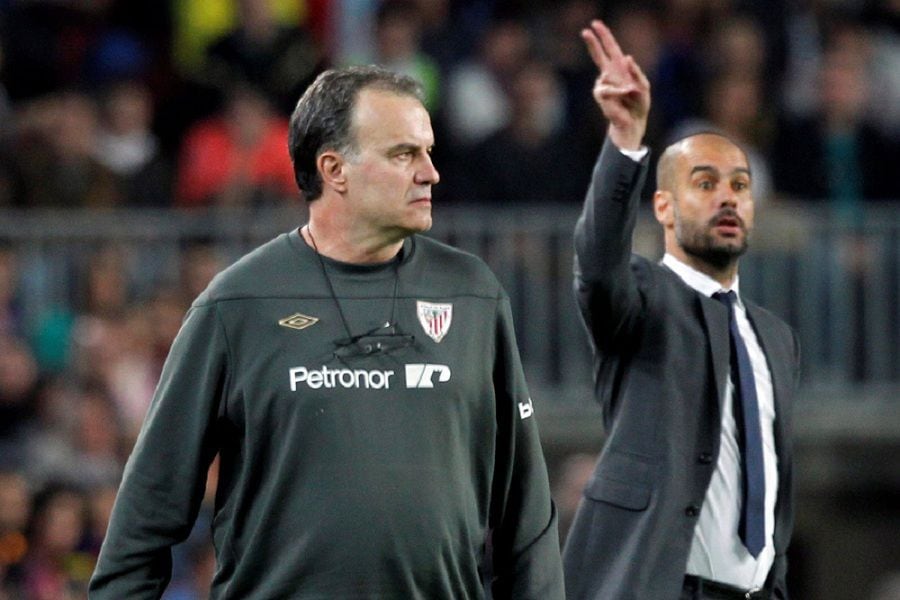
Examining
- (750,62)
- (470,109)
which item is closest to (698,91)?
(750,62)

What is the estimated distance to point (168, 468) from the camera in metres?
5.26

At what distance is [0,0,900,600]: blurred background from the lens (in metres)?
11.6

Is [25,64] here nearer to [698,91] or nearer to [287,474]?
[698,91]

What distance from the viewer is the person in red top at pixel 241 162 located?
40.1 feet

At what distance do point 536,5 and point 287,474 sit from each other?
9507 millimetres

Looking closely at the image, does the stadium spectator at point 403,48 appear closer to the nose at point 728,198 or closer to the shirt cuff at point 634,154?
the nose at point 728,198

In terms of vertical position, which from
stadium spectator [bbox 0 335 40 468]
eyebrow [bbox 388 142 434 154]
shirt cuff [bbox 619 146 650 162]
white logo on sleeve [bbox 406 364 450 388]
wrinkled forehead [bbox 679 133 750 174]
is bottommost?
stadium spectator [bbox 0 335 40 468]

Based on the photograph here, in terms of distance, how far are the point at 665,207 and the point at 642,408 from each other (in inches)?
26.7

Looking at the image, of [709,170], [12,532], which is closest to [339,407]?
[709,170]

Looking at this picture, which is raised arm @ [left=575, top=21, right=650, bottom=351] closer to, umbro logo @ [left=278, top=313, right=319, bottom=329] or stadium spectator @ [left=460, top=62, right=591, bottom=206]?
umbro logo @ [left=278, top=313, right=319, bottom=329]

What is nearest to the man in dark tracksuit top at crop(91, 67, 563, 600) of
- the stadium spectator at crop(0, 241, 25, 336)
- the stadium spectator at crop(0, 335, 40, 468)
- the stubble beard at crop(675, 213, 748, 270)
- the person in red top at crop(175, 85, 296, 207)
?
the stubble beard at crop(675, 213, 748, 270)

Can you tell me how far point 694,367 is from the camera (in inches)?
254

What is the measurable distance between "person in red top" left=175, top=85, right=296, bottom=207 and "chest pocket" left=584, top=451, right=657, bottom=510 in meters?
6.02

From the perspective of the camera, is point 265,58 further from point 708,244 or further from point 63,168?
point 708,244
